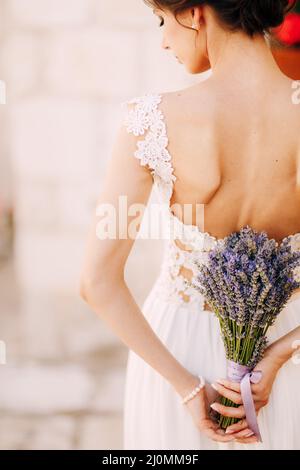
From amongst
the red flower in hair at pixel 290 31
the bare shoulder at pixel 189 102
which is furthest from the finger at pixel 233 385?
the red flower in hair at pixel 290 31

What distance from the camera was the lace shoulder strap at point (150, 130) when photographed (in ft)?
4.66

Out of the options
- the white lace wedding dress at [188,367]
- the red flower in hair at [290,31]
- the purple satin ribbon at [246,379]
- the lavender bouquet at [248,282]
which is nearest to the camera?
the lavender bouquet at [248,282]

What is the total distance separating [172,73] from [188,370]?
295 cm

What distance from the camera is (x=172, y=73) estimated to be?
422cm

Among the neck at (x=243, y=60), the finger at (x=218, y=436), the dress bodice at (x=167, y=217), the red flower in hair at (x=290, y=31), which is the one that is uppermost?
the red flower in hair at (x=290, y=31)

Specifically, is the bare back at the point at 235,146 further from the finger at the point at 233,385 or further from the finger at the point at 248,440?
the finger at the point at 248,440

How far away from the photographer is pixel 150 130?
142 centimetres

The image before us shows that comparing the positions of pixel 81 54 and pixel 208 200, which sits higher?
pixel 81 54

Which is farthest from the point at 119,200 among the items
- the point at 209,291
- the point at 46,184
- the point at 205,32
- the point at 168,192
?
the point at 46,184

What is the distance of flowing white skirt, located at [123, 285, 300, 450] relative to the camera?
1.65 metres

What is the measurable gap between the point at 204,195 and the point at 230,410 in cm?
55

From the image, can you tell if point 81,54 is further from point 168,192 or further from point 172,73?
point 168,192

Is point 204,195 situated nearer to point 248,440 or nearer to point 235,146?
point 235,146

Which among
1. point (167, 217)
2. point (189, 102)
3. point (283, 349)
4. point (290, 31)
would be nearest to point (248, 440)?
point (283, 349)
